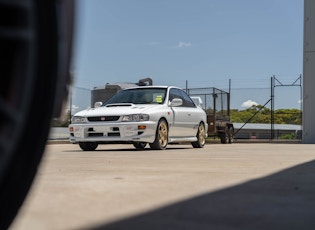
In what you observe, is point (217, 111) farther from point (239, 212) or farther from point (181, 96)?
point (239, 212)

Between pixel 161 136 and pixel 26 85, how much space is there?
8776 mm

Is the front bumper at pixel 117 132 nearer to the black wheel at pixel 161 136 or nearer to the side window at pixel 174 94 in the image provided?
the black wheel at pixel 161 136

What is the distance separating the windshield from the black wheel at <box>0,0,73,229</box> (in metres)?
9.00

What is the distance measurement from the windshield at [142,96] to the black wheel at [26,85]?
900cm

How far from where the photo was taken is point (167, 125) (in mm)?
10680

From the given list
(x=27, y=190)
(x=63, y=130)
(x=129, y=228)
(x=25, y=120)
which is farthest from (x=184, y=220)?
(x=63, y=130)

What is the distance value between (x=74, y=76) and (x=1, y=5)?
1.67ft

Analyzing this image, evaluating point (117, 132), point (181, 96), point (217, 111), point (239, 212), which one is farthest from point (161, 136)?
point (217, 111)

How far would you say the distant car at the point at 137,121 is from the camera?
9734mm

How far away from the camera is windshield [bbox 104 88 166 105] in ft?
35.4

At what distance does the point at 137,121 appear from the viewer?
9.76 meters

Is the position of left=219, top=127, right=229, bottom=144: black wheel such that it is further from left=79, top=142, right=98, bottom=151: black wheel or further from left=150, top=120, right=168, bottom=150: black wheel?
left=79, top=142, right=98, bottom=151: black wheel

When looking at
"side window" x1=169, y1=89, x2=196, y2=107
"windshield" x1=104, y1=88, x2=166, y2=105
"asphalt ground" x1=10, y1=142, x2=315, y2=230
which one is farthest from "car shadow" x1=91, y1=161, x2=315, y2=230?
"side window" x1=169, y1=89, x2=196, y2=107

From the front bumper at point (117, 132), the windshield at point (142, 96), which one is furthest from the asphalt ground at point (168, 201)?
the windshield at point (142, 96)
